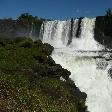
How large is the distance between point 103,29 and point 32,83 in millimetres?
32555

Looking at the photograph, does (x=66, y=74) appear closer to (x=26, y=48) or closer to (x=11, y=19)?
(x=26, y=48)

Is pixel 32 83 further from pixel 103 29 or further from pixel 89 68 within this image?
pixel 103 29

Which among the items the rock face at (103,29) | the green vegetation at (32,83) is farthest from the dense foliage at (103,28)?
the green vegetation at (32,83)

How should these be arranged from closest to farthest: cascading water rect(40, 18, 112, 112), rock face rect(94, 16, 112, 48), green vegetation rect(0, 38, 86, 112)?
Answer: 1. green vegetation rect(0, 38, 86, 112)
2. cascading water rect(40, 18, 112, 112)
3. rock face rect(94, 16, 112, 48)

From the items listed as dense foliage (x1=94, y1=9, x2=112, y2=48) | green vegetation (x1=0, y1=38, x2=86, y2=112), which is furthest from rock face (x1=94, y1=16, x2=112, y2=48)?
green vegetation (x1=0, y1=38, x2=86, y2=112)

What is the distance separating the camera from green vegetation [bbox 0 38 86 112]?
18.8 metres

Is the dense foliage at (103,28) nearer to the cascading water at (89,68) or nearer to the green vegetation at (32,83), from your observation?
the cascading water at (89,68)

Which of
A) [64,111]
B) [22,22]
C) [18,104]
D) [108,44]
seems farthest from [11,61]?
[22,22]

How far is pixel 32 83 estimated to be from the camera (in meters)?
24.7

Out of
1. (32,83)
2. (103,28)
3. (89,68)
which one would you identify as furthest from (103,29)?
(32,83)

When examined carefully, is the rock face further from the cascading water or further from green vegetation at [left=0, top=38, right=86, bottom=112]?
green vegetation at [left=0, top=38, right=86, bottom=112]

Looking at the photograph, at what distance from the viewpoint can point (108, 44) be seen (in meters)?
54.4

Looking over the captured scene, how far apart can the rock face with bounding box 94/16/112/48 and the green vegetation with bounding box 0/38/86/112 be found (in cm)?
1694

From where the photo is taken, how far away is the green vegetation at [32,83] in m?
18.8
